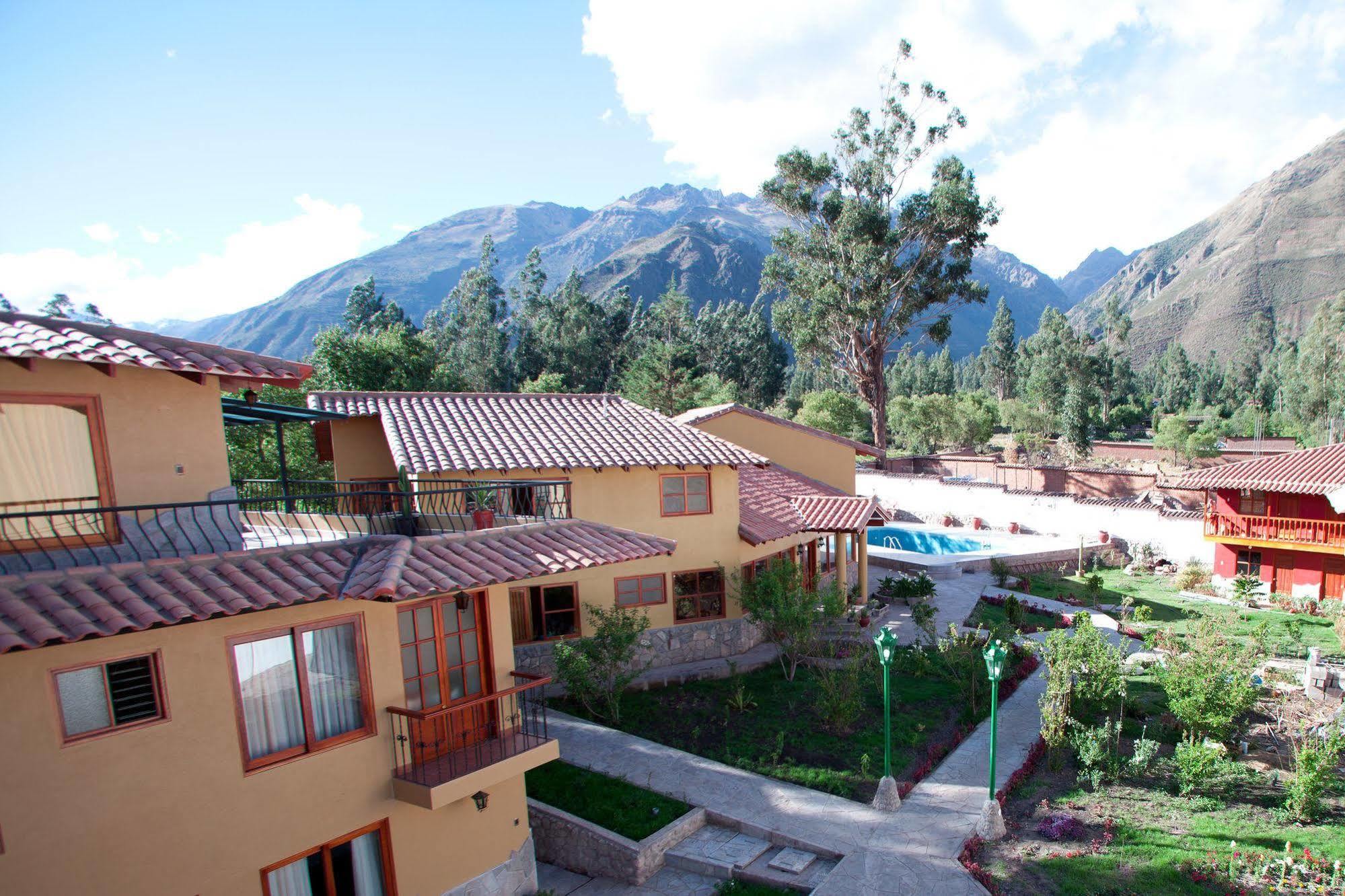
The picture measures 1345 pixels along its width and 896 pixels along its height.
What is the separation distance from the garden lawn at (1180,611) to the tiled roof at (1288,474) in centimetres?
436

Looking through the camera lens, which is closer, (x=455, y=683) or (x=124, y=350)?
(x=124, y=350)

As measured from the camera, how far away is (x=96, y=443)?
727 centimetres

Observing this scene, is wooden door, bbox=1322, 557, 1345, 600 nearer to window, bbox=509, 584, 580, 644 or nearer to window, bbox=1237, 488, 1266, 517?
window, bbox=1237, 488, 1266, 517

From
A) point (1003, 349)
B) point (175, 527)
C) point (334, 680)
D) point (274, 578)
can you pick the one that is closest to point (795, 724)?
point (334, 680)

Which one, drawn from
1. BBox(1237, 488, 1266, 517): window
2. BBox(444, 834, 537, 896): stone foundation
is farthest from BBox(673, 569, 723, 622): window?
BBox(1237, 488, 1266, 517): window

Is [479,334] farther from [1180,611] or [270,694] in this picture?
[270,694]

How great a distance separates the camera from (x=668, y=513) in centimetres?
1703

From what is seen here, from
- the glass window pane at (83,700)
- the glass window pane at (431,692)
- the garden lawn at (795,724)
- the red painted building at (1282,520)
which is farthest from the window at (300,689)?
the red painted building at (1282,520)

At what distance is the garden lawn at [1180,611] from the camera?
1973 cm

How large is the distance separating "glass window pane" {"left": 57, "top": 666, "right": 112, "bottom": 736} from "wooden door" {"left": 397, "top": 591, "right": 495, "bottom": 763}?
2935 millimetres

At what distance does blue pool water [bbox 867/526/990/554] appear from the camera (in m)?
35.5

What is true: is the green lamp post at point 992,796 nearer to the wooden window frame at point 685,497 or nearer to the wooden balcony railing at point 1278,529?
the wooden window frame at point 685,497

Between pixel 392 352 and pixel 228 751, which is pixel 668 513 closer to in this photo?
pixel 228 751

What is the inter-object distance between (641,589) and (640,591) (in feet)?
0.19
